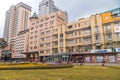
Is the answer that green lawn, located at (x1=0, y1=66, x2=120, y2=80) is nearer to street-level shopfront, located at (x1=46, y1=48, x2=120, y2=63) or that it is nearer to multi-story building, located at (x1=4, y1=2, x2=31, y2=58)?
street-level shopfront, located at (x1=46, y1=48, x2=120, y2=63)

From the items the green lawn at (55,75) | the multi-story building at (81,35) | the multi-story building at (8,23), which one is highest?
the multi-story building at (8,23)

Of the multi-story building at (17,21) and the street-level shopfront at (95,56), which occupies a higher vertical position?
the multi-story building at (17,21)

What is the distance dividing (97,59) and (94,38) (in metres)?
8.38

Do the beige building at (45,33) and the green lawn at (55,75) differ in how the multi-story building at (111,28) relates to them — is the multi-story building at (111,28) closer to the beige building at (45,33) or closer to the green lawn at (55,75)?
the beige building at (45,33)

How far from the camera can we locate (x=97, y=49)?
52094mm

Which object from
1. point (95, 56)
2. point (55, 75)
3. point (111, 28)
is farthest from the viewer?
point (95, 56)

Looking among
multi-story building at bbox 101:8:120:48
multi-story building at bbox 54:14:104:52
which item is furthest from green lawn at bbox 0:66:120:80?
multi-story building at bbox 54:14:104:52

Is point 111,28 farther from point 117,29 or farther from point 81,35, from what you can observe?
point 81,35

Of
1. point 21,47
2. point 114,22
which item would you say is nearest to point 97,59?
point 114,22

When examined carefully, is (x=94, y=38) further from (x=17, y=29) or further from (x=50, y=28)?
(x=17, y=29)

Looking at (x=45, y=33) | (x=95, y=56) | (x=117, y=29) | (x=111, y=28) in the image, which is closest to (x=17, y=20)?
→ (x=45, y=33)

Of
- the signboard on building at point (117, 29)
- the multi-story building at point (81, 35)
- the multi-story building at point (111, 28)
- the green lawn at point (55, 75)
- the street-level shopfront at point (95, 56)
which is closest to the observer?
the green lawn at point (55, 75)

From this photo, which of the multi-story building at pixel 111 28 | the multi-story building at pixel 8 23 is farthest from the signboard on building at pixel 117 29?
the multi-story building at pixel 8 23

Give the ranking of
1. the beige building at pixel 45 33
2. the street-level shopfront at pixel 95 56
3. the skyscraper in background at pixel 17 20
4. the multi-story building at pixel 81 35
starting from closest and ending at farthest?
the street-level shopfront at pixel 95 56 < the multi-story building at pixel 81 35 < the beige building at pixel 45 33 < the skyscraper in background at pixel 17 20
